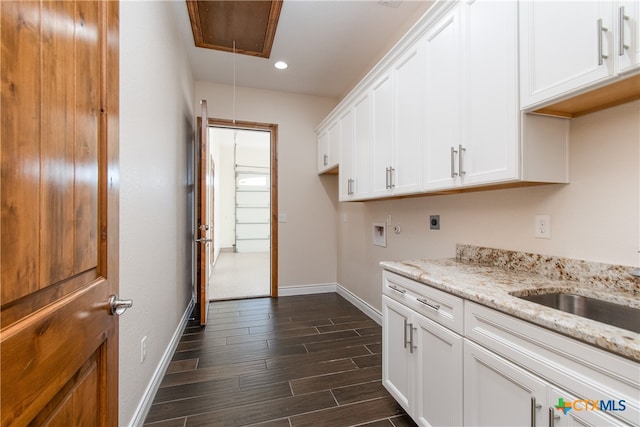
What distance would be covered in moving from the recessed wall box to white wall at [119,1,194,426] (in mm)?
2068

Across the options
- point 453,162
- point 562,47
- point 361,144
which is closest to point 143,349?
point 453,162

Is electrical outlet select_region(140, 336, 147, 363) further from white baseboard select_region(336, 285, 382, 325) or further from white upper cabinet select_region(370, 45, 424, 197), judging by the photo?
white baseboard select_region(336, 285, 382, 325)

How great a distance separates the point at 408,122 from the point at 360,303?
229 centimetres

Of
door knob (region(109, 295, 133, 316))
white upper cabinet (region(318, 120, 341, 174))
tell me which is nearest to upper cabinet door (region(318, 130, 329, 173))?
white upper cabinet (region(318, 120, 341, 174))

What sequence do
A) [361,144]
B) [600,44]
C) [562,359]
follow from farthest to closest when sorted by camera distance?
1. [361,144]
2. [600,44]
3. [562,359]

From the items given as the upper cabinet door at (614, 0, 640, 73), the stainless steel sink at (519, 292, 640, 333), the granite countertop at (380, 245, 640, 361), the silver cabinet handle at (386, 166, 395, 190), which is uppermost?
the upper cabinet door at (614, 0, 640, 73)

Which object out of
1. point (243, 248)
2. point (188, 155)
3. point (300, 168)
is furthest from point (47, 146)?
point (243, 248)

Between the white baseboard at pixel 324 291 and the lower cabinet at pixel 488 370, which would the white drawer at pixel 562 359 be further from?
the white baseboard at pixel 324 291

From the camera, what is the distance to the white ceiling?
243cm

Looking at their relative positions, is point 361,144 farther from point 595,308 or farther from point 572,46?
point 595,308

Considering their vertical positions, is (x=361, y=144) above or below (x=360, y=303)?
above

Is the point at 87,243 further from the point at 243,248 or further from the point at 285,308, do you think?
the point at 243,248

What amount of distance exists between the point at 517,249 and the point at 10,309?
6.57 feet

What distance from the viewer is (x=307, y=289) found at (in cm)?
418
